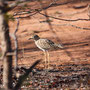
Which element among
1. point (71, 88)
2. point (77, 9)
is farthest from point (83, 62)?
point (77, 9)

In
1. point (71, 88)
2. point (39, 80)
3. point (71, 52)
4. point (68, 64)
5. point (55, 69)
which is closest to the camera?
point (71, 88)

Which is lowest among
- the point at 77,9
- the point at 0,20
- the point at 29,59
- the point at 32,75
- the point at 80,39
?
the point at 77,9

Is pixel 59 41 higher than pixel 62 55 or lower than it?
lower

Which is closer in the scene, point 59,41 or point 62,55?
point 62,55

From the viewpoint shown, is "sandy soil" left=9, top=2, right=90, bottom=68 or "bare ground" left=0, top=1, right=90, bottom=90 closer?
"bare ground" left=0, top=1, right=90, bottom=90

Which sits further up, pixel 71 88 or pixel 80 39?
pixel 71 88

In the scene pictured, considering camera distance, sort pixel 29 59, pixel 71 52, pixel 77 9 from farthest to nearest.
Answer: pixel 77 9, pixel 71 52, pixel 29 59

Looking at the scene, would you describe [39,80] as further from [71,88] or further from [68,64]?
[68,64]

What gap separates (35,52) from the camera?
9062 mm

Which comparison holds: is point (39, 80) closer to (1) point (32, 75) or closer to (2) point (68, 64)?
(1) point (32, 75)

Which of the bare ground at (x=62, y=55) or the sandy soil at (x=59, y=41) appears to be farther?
the sandy soil at (x=59, y=41)

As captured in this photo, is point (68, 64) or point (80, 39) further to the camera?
point (80, 39)

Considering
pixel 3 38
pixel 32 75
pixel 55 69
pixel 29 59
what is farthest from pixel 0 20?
pixel 29 59

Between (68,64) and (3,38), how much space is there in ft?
15.7
